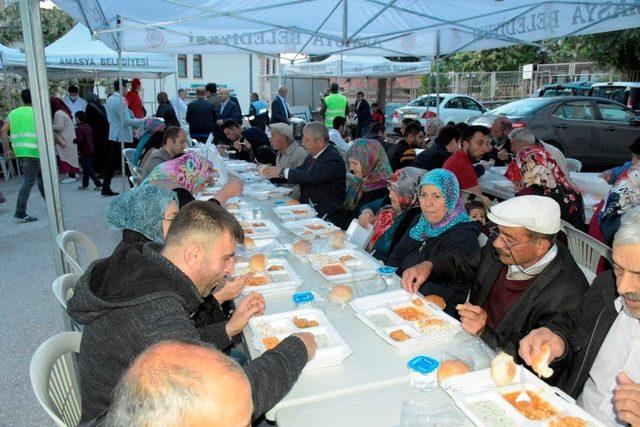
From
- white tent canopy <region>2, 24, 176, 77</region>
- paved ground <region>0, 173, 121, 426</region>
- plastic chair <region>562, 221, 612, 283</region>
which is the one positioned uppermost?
white tent canopy <region>2, 24, 176, 77</region>

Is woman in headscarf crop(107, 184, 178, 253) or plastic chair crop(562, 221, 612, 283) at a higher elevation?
woman in headscarf crop(107, 184, 178, 253)

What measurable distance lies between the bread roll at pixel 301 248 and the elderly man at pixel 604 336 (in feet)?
5.21

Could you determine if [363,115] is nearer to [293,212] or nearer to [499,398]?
[293,212]

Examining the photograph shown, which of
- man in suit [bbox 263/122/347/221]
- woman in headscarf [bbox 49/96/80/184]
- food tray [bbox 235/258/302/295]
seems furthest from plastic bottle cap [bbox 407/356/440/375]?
woman in headscarf [bbox 49/96/80/184]

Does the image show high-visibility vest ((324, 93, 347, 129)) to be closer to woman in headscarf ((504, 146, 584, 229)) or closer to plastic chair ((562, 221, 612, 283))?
woman in headscarf ((504, 146, 584, 229))

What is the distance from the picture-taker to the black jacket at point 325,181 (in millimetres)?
5266

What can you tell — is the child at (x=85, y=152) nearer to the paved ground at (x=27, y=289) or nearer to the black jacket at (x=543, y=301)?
the paved ground at (x=27, y=289)

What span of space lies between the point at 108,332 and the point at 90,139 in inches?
373

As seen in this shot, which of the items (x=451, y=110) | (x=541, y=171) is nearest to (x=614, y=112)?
(x=451, y=110)

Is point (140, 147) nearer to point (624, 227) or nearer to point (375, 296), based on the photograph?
point (375, 296)

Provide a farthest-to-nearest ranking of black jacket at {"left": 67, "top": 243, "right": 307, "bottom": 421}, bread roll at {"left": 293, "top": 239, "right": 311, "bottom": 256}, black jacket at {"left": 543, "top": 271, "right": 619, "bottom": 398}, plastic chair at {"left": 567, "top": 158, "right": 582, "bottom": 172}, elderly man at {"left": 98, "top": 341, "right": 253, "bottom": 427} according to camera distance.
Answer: plastic chair at {"left": 567, "top": 158, "right": 582, "bottom": 172} → bread roll at {"left": 293, "top": 239, "right": 311, "bottom": 256} → black jacket at {"left": 543, "top": 271, "right": 619, "bottom": 398} → black jacket at {"left": 67, "top": 243, "right": 307, "bottom": 421} → elderly man at {"left": 98, "top": 341, "right": 253, "bottom": 427}

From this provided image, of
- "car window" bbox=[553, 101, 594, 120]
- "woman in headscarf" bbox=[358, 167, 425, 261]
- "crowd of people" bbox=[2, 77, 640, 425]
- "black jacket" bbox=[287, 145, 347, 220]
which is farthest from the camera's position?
"car window" bbox=[553, 101, 594, 120]

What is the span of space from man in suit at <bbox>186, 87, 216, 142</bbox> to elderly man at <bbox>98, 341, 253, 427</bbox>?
9831mm

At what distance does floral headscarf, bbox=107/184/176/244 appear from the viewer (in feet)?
8.54
